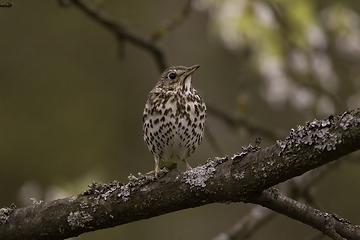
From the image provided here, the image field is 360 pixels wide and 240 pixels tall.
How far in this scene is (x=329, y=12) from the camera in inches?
178

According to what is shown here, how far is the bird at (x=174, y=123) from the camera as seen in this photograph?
11.6 feet

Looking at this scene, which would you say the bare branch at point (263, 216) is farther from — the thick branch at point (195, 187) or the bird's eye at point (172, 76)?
the thick branch at point (195, 187)

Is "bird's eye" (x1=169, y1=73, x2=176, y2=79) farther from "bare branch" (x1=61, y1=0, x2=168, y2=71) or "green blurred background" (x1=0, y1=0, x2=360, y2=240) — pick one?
"green blurred background" (x1=0, y1=0, x2=360, y2=240)

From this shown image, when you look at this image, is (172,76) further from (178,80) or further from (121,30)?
(121,30)

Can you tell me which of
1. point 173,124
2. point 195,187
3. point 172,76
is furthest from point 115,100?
point 195,187

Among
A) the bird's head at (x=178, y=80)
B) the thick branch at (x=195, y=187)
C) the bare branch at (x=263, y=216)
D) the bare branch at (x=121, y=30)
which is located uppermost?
the bare branch at (x=121, y=30)

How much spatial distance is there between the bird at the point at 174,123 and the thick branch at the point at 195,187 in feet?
3.02

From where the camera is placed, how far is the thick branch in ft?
6.32

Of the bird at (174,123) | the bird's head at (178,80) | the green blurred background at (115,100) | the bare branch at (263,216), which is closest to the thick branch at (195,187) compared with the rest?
the bird at (174,123)

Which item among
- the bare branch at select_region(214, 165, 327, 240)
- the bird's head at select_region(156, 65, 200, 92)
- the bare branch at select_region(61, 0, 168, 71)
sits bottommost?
the bare branch at select_region(214, 165, 327, 240)

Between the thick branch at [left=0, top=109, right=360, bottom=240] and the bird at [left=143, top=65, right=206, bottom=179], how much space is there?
92 centimetres

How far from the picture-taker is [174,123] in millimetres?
3520

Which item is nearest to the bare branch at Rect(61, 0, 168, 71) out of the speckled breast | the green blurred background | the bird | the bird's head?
the bird's head

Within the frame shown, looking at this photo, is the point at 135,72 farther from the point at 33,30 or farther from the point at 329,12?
the point at 329,12
